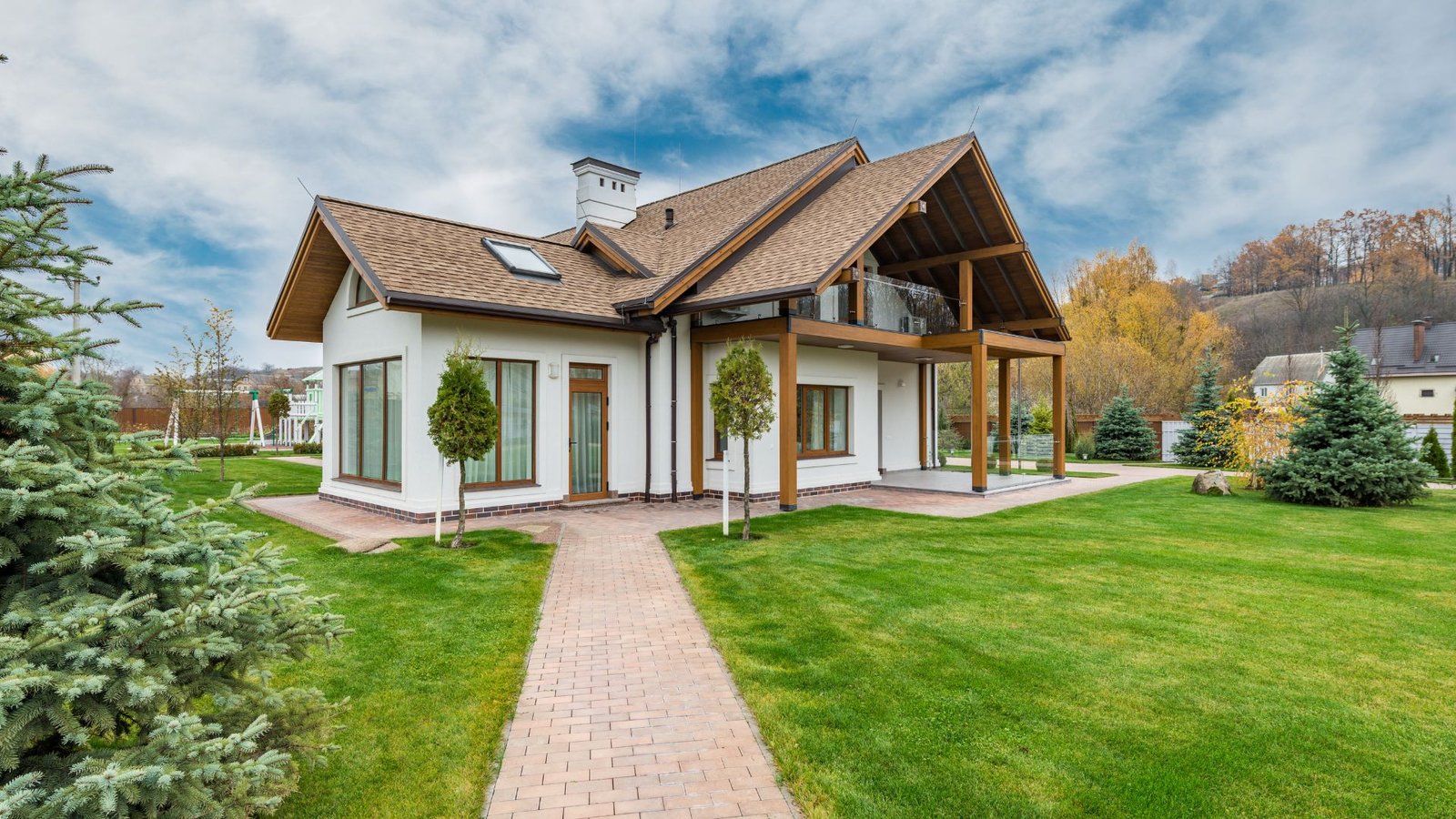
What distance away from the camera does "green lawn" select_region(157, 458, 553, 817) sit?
3.24 metres

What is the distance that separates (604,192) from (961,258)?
8.29 metres

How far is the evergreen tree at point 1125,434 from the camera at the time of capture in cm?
2491

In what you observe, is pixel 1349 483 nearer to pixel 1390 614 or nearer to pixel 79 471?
pixel 1390 614

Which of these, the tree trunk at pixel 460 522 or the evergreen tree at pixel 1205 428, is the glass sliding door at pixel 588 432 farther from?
the evergreen tree at pixel 1205 428

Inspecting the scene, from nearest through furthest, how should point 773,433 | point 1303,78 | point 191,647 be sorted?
1. point 191,647
2. point 773,433
3. point 1303,78

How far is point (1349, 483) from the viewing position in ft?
41.3

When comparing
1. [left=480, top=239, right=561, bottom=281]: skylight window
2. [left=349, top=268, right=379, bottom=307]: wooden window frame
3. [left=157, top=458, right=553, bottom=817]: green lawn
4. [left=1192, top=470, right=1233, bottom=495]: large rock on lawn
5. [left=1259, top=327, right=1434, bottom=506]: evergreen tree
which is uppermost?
[left=480, top=239, right=561, bottom=281]: skylight window

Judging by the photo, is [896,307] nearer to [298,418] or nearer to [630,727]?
[630,727]

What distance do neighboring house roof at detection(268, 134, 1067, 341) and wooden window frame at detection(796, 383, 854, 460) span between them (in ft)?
9.96

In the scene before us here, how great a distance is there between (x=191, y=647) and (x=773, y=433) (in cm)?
1140

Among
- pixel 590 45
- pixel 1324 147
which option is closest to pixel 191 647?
pixel 590 45

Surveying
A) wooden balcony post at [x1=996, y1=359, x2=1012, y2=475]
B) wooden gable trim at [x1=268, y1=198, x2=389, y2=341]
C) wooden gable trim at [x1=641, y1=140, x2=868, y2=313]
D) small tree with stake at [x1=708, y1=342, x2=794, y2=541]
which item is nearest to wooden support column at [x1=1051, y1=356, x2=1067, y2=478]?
wooden balcony post at [x1=996, y1=359, x2=1012, y2=475]

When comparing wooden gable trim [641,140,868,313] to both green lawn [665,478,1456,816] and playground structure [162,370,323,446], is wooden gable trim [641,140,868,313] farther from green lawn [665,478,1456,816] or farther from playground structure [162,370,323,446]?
playground structure [162,370,323,446]

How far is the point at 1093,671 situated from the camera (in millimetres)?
4648
